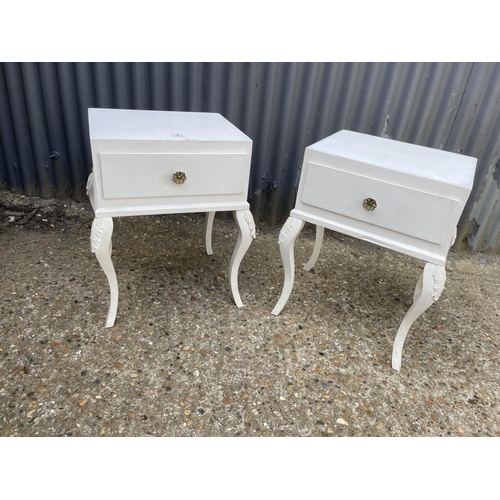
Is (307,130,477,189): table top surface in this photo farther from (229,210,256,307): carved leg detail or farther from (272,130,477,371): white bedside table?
(229,210,256,307): carved leg detail

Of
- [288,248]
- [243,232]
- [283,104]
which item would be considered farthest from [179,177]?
[283,104]

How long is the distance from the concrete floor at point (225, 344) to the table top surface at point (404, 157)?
746 mm

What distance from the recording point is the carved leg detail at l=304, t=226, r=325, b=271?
2002 millimetres

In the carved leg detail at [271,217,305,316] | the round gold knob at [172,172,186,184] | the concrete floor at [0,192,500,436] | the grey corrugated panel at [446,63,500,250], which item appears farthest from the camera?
the grey corrugated panel at [446,63,500,250]

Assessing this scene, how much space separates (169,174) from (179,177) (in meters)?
0.04

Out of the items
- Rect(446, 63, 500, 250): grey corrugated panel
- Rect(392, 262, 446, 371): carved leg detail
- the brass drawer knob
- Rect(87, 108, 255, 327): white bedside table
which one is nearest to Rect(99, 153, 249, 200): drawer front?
Rect(87, 108, 255, 327): white bedside table

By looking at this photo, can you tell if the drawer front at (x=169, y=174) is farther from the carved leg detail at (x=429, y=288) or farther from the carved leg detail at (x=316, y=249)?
Answer: the carved leg detail at (x=429, y=288)

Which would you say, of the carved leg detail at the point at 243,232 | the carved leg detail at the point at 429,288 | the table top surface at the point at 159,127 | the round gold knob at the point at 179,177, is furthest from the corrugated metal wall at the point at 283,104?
the carved leg detail at the point at 429,288

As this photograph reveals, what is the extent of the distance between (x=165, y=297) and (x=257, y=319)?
0.43m

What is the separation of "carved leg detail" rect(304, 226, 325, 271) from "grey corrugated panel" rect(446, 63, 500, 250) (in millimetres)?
895

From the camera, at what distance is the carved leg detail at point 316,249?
6.57 feet
